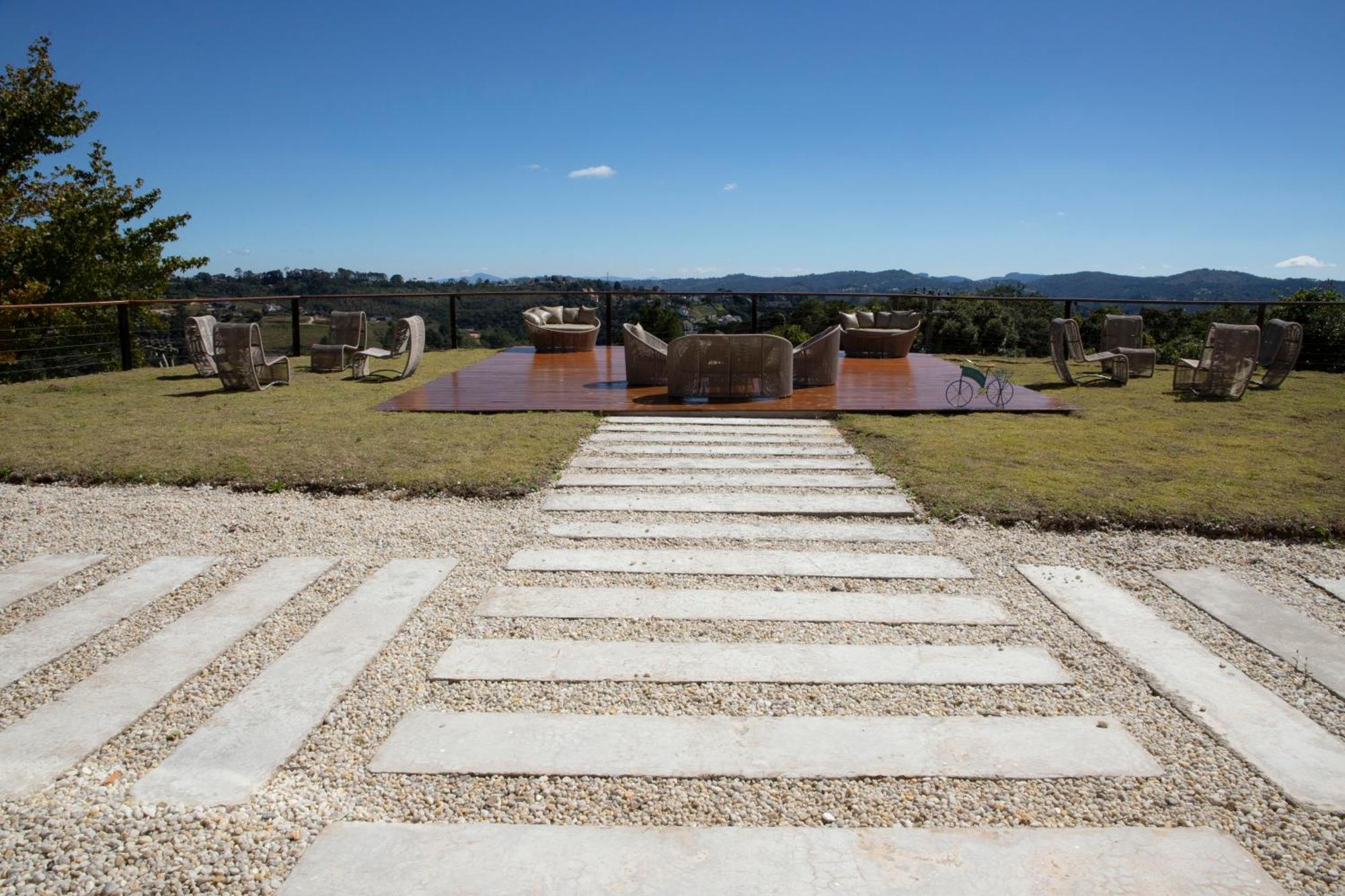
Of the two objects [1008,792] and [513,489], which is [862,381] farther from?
[1008,792]

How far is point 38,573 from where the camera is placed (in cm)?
342

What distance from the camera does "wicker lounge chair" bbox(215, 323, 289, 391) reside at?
8.38 m

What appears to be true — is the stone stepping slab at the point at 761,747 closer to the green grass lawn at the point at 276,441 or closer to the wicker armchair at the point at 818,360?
the green grass lawn at the point at 276,441

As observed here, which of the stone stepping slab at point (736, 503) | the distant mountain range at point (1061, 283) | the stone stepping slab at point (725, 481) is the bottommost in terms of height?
the stone stepping slab at point (736, 503)

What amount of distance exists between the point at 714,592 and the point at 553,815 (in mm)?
1463

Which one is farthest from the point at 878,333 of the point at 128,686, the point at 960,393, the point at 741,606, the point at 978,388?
the point at 128,686

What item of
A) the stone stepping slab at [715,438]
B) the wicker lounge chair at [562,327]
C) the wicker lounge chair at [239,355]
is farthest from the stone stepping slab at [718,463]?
the wicker lounge chair at [562,327]

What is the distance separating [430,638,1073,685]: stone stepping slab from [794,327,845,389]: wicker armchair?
5.66 m

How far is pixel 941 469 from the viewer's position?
5.11 m

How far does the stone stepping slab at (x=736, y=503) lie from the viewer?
435 cm

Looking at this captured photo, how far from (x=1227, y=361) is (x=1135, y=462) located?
12.5 feet

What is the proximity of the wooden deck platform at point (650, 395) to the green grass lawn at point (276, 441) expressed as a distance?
0.40 metres

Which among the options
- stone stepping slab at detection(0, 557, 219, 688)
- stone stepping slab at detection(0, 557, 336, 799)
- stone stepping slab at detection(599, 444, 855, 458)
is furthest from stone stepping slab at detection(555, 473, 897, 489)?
stone stepping slab at detection(0, 557, 219, 688)

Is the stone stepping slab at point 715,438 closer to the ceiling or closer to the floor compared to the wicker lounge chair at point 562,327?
closer to the floor
